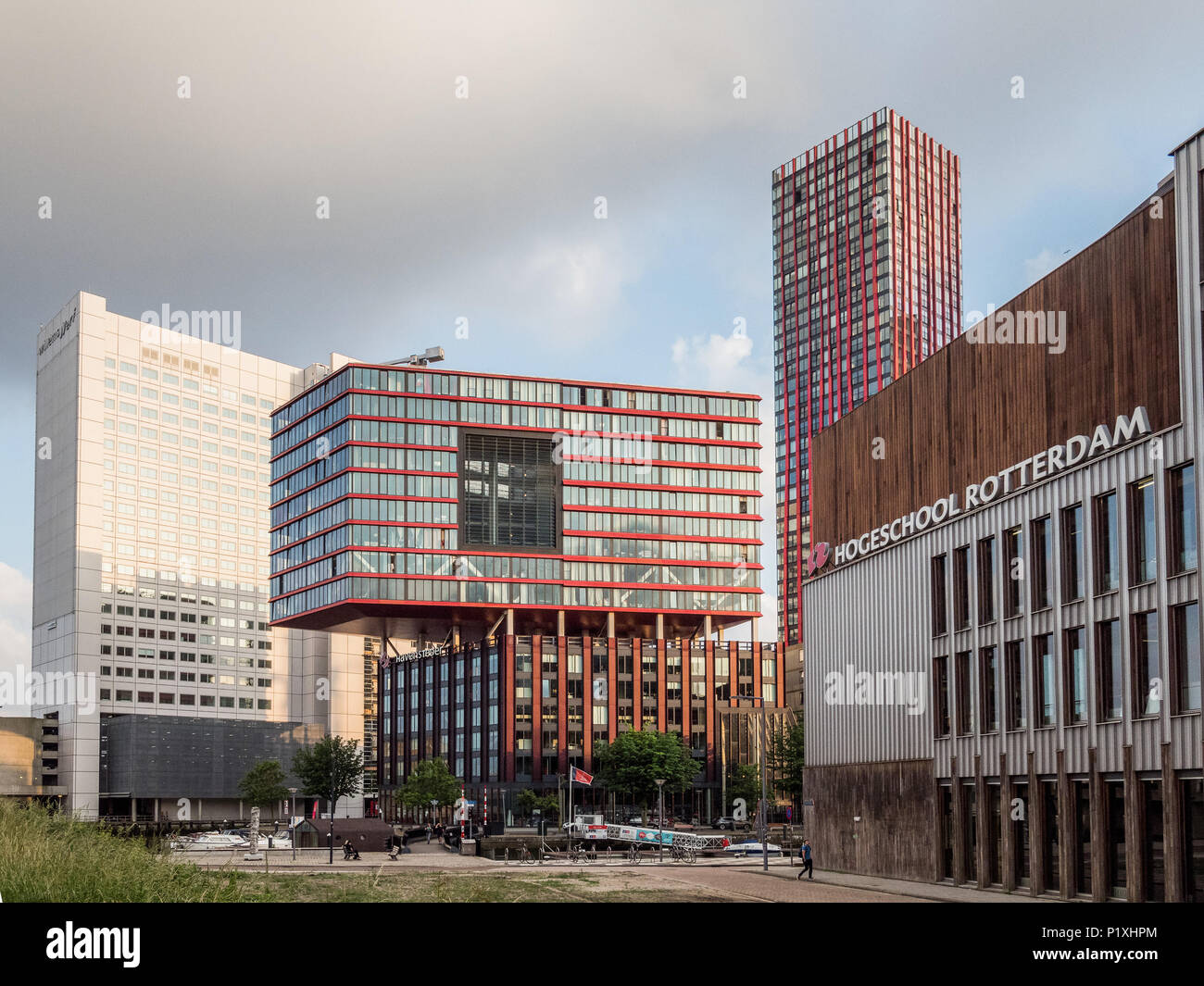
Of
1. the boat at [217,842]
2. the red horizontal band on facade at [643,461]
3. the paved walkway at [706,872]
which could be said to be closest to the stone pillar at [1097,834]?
the paved walkway at [706,872]

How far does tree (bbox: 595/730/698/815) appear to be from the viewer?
138625 mm

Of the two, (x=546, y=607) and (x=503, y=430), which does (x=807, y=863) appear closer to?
(x=546, y=607)

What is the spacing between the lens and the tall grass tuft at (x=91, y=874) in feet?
84.0

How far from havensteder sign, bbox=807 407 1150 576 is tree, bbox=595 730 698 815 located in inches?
2809

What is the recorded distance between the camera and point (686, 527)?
160750 mm

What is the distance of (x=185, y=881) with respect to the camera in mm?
Answer: 30969

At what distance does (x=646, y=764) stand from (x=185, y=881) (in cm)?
11085

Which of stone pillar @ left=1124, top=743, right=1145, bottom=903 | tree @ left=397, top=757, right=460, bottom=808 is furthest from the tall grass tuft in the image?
tree @ left=397, top=757, right=460, bottom=808

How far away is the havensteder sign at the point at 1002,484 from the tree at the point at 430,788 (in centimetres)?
7079

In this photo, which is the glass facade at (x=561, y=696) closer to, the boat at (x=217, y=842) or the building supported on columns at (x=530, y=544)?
the building supported on columns at (x=530, y=544)

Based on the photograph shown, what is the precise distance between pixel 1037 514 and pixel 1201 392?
10522 millimetres

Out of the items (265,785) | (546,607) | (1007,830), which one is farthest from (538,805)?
(1007,830)

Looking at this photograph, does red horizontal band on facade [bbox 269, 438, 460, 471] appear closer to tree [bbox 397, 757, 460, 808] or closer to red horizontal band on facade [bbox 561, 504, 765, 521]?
red horizontal band on facade [bbox 561, 504, 765, 521]
